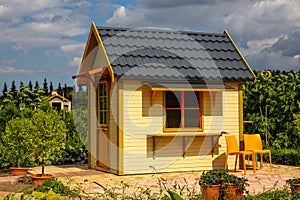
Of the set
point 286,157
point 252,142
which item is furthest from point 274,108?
point 252,142

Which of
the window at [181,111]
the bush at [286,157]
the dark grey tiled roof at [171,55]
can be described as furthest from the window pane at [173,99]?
the bush at [286,157]

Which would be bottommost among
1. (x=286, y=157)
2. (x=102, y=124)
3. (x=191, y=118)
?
(x=286, y=157)

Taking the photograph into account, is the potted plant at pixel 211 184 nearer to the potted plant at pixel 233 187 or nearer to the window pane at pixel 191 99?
the potted plant at pixel 233 187

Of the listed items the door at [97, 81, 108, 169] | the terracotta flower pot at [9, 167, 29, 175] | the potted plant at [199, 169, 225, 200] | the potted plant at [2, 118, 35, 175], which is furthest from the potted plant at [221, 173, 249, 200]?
the terracotta flower pot at [9, 167, 29, 175]

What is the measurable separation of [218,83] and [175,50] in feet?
4.68

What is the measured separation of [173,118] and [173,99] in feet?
1.55

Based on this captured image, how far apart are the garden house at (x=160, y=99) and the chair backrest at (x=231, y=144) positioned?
1.23 feet

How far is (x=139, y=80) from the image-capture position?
11.3 m

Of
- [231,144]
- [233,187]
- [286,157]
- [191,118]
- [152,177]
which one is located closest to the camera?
[233,187]

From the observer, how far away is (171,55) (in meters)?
12.1

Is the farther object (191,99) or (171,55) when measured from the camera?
(171,55)

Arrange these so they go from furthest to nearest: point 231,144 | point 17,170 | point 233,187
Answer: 1. point 17,170
2. point 231,144
3. point 233,187

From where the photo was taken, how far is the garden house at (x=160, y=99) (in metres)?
11.2

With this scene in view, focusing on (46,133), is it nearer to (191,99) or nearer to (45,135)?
(45,135)
